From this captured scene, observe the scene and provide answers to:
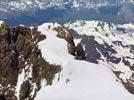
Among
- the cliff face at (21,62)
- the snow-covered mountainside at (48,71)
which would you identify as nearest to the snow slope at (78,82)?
the snow-covered mountainside at (48,71)

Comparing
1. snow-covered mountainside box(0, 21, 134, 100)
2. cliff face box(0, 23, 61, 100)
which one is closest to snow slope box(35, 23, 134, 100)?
snow-covered mountainside box(0, 21, 134, 100)

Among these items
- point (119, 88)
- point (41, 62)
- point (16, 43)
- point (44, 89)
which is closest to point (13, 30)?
point (16, 43)

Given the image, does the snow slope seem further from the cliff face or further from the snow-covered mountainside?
the cliff face

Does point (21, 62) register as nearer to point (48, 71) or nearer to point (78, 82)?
point (48, 71)

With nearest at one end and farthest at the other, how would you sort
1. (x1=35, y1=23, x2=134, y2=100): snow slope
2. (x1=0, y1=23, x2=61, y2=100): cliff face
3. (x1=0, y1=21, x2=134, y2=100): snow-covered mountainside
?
1. (x1=35, y1=23, x2=134, y2=100): snow slope
2. (x1=0, y1=21, x2=134, y2=100): snow-covered mountainside
3. (x1=0, y1=23, x2=61, y2=100): cliff face

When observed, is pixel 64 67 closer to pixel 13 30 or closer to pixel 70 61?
pixel 70 61

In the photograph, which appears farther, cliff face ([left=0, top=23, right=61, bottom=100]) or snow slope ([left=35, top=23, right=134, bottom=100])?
cliff face ([left=0, top=23, right=61, bottom=100])

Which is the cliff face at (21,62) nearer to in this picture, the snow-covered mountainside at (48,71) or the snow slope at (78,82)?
the snow-covered mountainside at (48,71)

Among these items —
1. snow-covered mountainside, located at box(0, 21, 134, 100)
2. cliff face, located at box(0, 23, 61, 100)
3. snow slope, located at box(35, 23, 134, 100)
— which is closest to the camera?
snow slope, located at box(35, 23, 134, 100)
